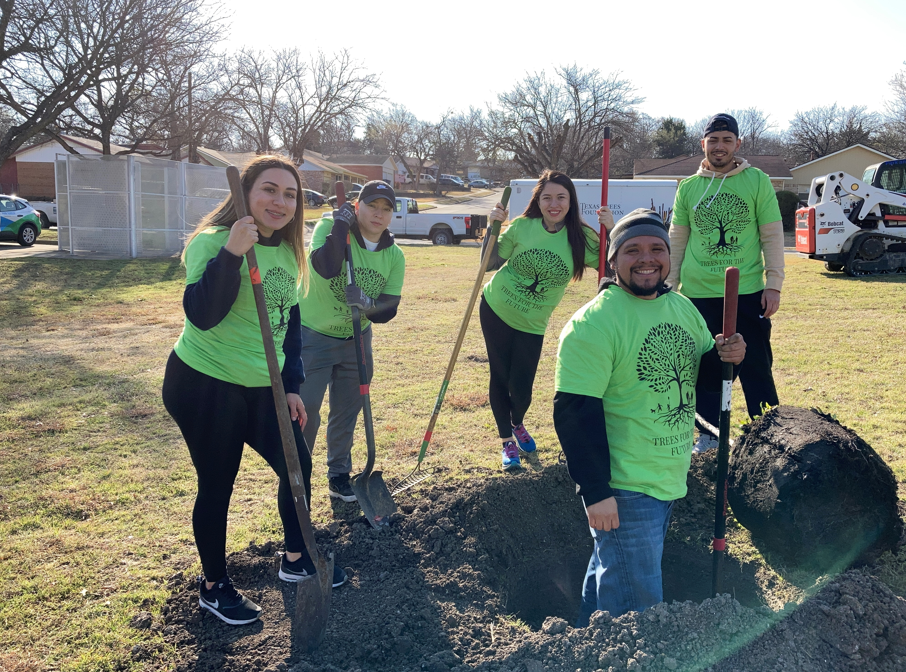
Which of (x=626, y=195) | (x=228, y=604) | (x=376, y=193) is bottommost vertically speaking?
(x=228, y=604)

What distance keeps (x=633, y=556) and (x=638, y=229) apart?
1273 millimetres

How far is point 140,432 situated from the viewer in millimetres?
5465

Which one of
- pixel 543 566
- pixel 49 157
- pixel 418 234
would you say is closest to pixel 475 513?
pixel 543 566

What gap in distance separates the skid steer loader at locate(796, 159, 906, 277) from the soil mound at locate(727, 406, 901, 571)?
44.7ft

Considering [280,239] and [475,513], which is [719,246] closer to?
[475,513]

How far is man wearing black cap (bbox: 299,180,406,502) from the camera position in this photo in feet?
12.6

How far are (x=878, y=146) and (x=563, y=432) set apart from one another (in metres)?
55.4

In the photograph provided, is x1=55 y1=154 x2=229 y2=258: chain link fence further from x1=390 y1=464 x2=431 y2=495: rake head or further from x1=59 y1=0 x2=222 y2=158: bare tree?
Answer: x1=390 y1=464 x2=431 y2=495: rake head

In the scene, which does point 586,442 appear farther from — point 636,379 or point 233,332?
point 233,332

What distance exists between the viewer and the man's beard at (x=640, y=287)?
2566 mm

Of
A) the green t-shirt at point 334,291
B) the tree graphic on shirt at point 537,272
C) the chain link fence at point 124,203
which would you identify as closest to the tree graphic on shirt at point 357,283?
the green t-shirt at point 334,291

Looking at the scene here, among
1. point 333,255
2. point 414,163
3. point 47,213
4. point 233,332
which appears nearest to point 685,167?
point 47,213

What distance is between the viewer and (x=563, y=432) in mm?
2492

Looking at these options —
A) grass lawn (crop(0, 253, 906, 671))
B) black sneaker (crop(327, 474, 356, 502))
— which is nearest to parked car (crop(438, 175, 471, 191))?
grass lawn (crop(0, 253, 906, 671))
